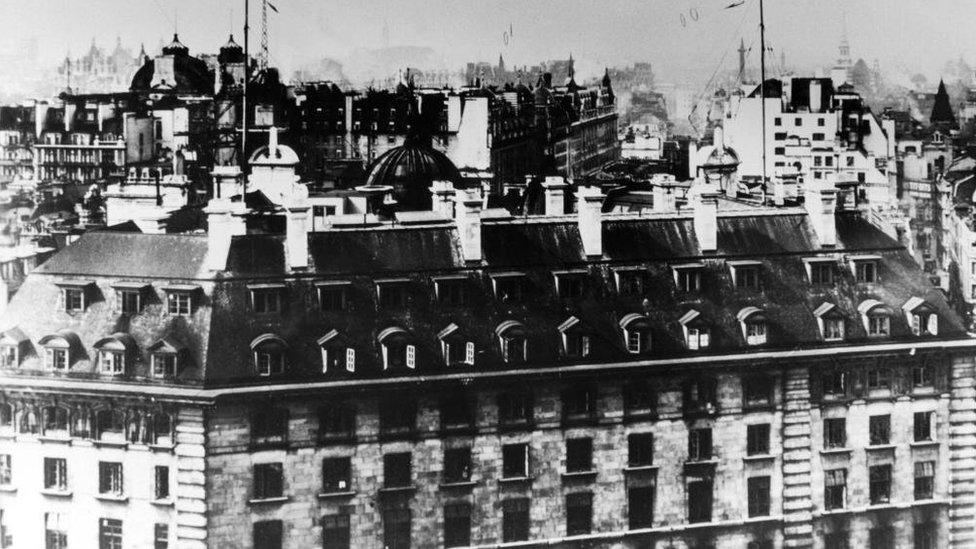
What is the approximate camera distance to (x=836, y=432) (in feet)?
184

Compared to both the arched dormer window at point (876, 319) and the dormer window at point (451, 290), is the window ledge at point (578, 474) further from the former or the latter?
the arched dormer window at point (876, 319)

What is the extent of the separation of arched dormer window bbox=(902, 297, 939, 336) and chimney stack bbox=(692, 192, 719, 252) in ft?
24.4

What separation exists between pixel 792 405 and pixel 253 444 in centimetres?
1929

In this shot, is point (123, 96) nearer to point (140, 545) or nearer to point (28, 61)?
point (28, 61)

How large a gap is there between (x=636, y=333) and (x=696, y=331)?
7.37 feet

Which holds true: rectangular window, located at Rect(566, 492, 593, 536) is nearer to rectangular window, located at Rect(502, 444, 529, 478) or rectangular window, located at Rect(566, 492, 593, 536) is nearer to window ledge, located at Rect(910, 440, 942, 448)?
rectangular window, located at Rect(502, 444, 529, 478)

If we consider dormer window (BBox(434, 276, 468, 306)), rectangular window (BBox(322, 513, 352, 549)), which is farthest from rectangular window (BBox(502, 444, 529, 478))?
rectangular window (BBox(322, 513, 352, 549))

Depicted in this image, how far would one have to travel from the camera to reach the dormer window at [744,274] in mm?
56656

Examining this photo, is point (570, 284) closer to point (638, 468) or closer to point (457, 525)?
point (638, 468)

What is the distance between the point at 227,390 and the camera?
49.1m

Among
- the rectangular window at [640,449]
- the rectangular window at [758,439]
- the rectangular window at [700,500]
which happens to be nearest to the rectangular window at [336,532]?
the rectangular window at [640,449]

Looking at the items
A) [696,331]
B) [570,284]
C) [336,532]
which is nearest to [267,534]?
[336,532]

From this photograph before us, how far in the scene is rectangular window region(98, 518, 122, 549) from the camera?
5066 cm

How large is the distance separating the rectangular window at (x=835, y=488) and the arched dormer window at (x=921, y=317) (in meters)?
5.95
